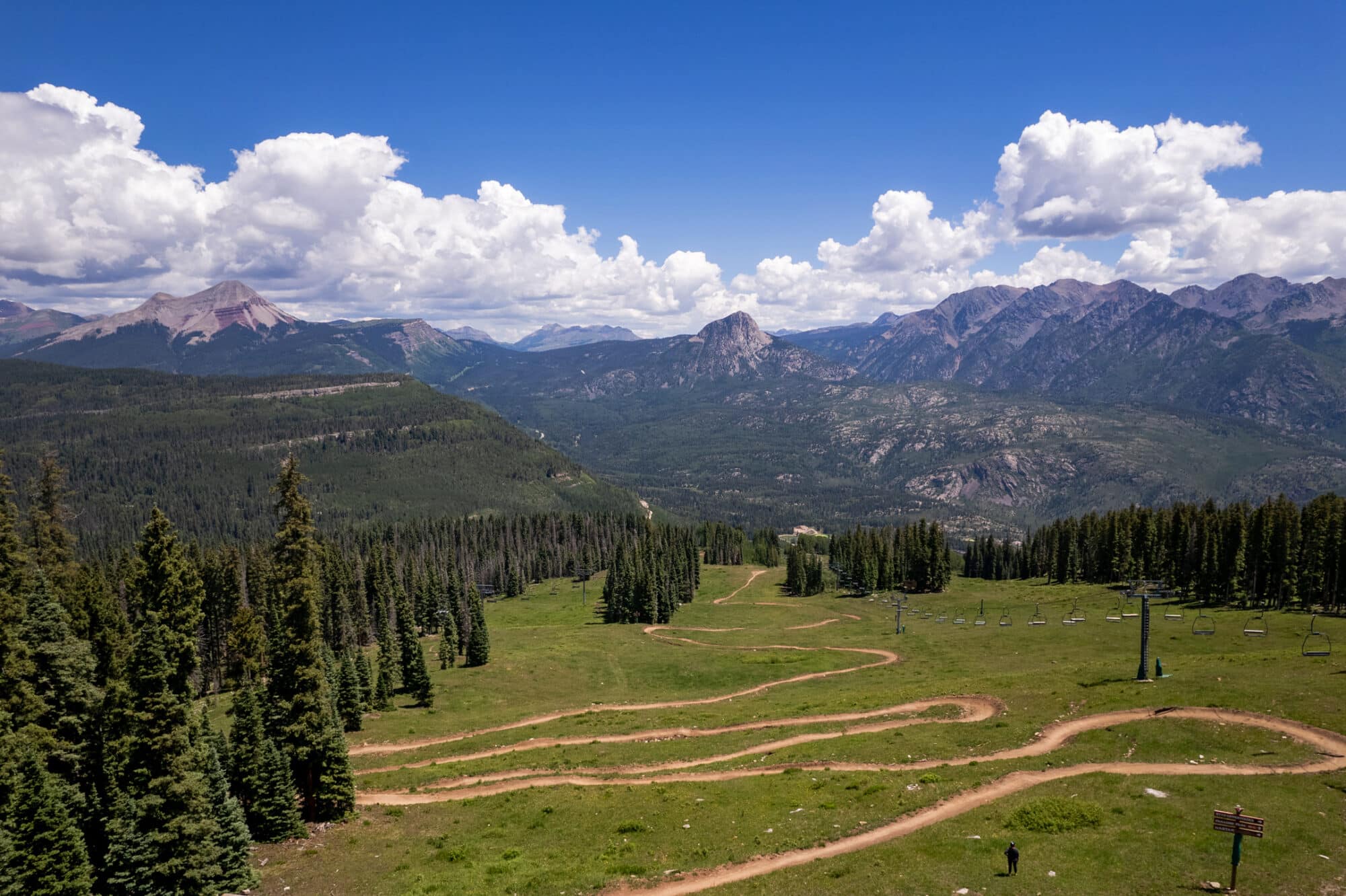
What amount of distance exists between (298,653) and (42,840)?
1372 cm

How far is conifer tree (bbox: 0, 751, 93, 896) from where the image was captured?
3206 cm

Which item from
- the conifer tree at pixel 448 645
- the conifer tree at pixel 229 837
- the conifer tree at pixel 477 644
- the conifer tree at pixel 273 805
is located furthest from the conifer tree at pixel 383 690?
the conifer tree at pixel 229 837

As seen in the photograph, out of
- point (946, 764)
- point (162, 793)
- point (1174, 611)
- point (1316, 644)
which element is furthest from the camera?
point (1174, 611)

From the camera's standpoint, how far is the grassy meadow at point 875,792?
28781 mm

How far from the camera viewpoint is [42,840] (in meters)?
32.8

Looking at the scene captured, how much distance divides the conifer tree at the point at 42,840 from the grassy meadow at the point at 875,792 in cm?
843

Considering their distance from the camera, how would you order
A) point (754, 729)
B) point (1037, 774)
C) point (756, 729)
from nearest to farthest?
point (1037, 774)
point (756, 729)
point (754, 729)

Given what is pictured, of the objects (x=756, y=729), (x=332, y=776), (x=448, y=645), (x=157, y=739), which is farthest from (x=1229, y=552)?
(x=157, y=739)

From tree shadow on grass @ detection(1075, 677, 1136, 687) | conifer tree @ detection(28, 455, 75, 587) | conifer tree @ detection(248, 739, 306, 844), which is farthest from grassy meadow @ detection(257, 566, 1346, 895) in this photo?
conifer tree @ detection(28, 455, 75, 587)

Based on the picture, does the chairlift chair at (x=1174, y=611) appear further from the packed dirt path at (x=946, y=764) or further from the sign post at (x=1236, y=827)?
the sign post at (x=1236, y=827)

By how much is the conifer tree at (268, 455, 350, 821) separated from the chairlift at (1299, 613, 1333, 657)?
83.5 m

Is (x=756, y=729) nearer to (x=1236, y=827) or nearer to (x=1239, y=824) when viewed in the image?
(x=1236, y=827)

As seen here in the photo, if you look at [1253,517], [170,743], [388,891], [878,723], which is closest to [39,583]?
[170,743]

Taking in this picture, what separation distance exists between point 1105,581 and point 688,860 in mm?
154358
